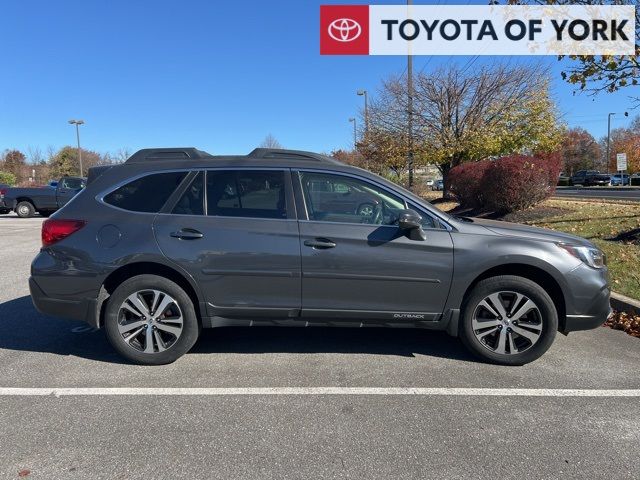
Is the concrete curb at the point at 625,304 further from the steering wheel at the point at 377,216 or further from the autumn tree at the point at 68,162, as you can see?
the autumn tree at the point at 68,162

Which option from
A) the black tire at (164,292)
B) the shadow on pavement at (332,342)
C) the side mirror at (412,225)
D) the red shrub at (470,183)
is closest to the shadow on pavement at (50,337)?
the black tire at (164,292)

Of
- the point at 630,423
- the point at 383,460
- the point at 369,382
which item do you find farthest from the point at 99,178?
the point at 630,423

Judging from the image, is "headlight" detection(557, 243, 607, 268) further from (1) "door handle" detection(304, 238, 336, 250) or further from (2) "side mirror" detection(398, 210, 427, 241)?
(1) "door handle" detection(304, 238, 336, 250)

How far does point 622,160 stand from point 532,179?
42771mm

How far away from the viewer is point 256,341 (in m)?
4.59

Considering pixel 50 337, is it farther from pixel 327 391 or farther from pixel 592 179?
pixel 592 179

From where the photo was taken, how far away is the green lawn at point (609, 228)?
6.22 metres

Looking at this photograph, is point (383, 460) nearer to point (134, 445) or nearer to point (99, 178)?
point (134, 445)

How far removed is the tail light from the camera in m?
3.97

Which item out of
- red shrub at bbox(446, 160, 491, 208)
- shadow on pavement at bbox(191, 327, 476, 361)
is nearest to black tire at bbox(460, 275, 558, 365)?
shadow on pavement at bbox(191, 327, 476, 361)

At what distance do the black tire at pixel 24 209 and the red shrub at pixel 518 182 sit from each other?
19.3m

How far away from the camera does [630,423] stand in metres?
3.07

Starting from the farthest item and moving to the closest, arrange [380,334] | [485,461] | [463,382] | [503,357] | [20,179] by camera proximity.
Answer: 1. [20,179]
2. [380,334]
3. [503,357]
4. [463,382]
5. [485,461]

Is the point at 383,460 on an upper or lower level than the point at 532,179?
lower
